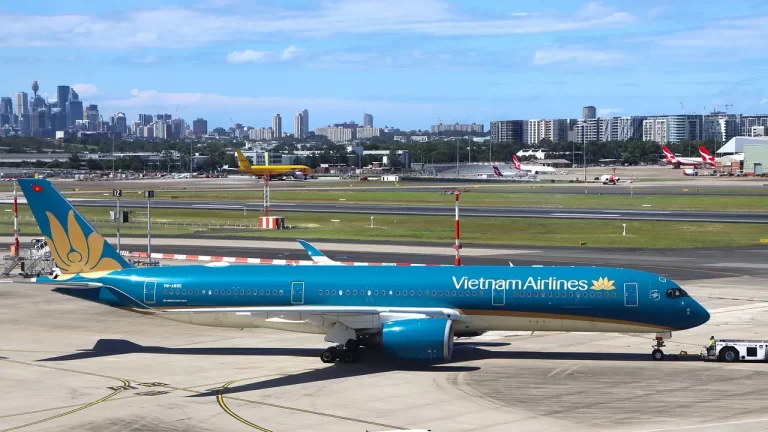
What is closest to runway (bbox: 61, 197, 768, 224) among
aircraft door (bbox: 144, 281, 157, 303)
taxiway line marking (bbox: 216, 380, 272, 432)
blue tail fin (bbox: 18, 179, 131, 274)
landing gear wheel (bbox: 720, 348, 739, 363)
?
landing gear wheel (bbox: 720, 348, 739, 363)

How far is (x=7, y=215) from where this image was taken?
133000mm

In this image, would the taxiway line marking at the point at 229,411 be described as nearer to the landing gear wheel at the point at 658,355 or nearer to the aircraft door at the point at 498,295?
the aircraft door at the point at 498,295

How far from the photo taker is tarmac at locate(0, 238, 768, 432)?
30844 millimetres

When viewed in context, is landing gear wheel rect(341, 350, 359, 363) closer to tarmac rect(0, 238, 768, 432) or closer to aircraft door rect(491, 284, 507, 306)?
tarmac rect(0, 238, 768, 432)

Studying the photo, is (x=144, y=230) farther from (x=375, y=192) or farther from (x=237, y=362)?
(x=375, y=192)

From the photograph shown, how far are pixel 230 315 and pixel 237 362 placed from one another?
204cm

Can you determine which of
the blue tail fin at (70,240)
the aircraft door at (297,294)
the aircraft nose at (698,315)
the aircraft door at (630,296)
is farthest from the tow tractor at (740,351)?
the blue tail fin at (70,240)

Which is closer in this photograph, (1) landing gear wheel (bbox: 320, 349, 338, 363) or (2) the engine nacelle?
(2) the engine nacelle

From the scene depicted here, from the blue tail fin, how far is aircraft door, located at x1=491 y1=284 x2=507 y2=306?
16715 mm

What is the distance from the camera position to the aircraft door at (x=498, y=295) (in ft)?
131

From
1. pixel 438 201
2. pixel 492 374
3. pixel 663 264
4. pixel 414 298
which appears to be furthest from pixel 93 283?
pixel 438 201

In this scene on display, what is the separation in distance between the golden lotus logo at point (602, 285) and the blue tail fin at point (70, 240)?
20.9 metres

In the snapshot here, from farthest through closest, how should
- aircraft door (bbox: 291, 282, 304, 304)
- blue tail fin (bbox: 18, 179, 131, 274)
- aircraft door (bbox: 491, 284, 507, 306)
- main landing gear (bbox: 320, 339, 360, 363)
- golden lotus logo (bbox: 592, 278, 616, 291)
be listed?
blue tail fin (bbox: 18, 179, 131, 274) < aircraft door (bbox: 291, 282, 304, 304) < aircraft door (bbox: 491, 284, 507, 306) < main landing gear (bbox: 320, 339, 360, 363) < golden lotus logo (bbox: 592, 278, 616, 291)

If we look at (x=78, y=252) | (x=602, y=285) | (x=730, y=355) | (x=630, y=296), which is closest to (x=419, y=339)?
(x=602, y=285)
